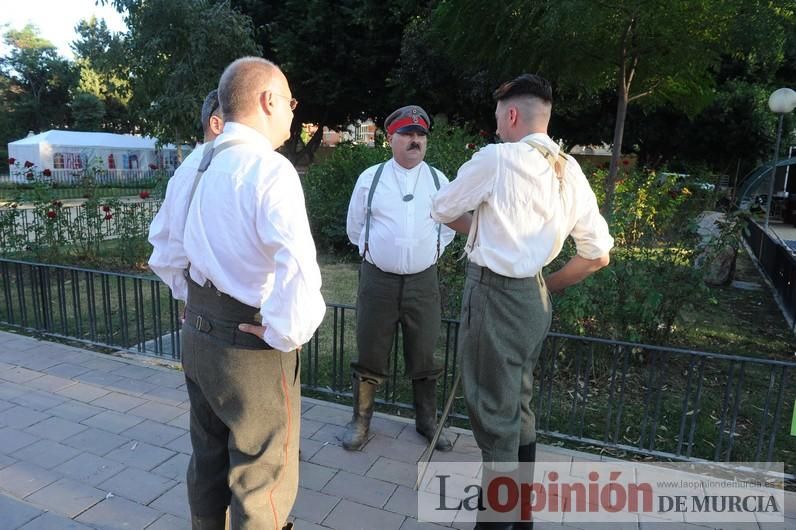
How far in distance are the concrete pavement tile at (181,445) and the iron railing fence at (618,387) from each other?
1.09 metres

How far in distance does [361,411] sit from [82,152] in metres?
30.4

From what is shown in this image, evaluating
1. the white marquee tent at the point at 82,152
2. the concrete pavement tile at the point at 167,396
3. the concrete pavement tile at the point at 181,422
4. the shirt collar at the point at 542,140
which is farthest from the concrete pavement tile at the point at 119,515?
the white marquee tent at the point at 82,152

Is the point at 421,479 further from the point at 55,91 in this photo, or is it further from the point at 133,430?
the point at 55,91

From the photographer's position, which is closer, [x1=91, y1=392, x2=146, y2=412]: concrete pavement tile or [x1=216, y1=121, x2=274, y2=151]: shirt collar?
[x1=216, y1=121, x2=274, y2=151]: shirt collar

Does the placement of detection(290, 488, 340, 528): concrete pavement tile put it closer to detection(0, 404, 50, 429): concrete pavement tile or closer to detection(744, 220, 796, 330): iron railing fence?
detection(0, 404, 50, 429): concrete pavement tile

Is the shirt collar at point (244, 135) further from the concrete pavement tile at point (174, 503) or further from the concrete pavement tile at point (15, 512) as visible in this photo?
the concrete pavement tile at point (15, 512)

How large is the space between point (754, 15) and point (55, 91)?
167 feet

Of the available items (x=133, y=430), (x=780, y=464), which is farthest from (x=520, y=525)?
(x=133, y=430)

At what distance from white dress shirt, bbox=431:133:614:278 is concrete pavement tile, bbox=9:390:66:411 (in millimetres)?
3225

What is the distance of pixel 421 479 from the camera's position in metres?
3.03

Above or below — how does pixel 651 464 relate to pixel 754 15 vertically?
below

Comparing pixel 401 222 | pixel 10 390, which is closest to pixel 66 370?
pixel 10 390

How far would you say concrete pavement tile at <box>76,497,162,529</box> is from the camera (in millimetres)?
2619

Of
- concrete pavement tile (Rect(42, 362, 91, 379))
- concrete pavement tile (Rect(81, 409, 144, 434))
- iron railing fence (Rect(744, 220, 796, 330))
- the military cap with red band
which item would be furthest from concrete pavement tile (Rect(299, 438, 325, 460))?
iron railing fence (Rect(744, 220, 796, 330))
